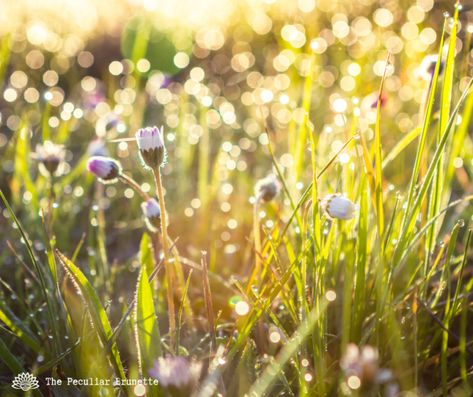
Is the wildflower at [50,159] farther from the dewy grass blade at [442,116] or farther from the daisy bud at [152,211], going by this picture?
the dewy grass blade at [442,116]

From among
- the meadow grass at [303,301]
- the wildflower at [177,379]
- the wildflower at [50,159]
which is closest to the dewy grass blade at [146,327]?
the meadow grass at [303,301]

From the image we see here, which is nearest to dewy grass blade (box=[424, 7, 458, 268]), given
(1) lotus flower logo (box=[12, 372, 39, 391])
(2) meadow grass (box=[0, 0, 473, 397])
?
(2) meadow grass (box=[0, 0, 473, 397])

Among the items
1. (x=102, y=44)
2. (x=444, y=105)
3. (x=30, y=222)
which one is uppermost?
(x=102, y=44)

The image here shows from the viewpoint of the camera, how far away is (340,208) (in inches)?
36.9

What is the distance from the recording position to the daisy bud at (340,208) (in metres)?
0.93

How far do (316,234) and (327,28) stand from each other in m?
3.41

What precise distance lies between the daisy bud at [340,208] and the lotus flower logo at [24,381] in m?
0.53

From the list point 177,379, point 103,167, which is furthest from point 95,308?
point 103,167

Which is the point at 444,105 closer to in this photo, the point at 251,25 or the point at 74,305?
Result: the point at 74,305

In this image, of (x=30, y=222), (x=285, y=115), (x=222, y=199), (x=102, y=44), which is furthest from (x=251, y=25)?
(x=30, y=222)

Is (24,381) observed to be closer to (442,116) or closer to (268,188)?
(268,188)

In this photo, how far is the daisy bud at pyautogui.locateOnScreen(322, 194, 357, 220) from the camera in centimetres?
93

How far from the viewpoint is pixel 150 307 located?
891 mm

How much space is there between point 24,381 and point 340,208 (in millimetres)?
569
